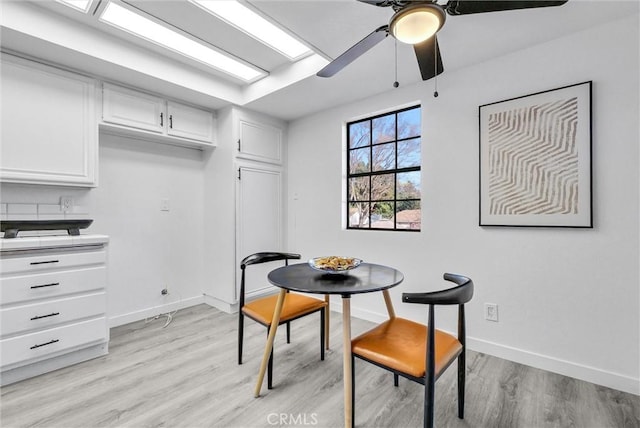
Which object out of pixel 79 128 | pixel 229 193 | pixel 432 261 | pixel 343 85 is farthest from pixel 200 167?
pixel 432 261

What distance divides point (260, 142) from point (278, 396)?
2.63 m

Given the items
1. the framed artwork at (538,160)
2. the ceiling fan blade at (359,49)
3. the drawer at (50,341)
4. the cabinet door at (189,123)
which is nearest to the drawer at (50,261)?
the drawer at (50,341)

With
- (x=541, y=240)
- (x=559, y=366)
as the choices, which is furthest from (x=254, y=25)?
(x=559, y=366)

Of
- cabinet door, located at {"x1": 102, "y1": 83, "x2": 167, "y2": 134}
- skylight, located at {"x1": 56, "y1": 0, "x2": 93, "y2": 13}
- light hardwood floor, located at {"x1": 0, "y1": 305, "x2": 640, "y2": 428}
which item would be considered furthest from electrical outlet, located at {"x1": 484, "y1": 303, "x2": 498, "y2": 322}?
skylight, located at {"x1": 56, "y1": 0, "x2": 93, "y2": 13}

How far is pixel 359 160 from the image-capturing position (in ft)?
10.4

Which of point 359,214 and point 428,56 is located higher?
point 428,56

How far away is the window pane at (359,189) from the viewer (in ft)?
10.3

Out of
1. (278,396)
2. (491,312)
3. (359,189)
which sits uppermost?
(359,189)

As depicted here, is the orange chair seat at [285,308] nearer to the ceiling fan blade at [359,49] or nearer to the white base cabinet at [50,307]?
the white base cabinet at [50,307]

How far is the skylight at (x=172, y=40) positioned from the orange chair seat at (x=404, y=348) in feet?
8.17

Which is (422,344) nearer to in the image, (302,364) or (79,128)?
(302,364)

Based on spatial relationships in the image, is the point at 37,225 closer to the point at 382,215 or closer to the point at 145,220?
the point at 145,220

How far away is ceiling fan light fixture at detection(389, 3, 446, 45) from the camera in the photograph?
1.28 metres

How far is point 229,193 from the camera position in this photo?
318 centimetres
